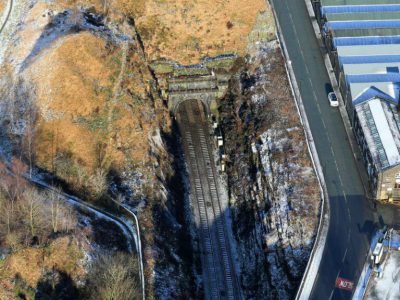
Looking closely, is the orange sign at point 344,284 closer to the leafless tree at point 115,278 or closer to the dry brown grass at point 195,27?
the leafless tree at point 115,278

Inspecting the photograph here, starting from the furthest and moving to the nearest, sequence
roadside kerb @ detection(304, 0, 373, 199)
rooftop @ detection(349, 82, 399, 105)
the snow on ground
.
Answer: rooftop @ detection(349, 82, 399, 105) < roadside kerb @ detection(304, 0, 373, 199) < the snow on ground

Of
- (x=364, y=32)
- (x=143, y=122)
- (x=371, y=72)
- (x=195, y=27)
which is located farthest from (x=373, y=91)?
(x=143, y=122)

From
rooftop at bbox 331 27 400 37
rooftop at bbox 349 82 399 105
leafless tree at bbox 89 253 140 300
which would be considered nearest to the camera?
leafless tree at bbox 89 253 140 300

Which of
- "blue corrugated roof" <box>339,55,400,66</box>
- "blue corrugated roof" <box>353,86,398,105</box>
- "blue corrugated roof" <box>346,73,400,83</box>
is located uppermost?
"blue corrugated roof" <box>339,55,400,66</box>

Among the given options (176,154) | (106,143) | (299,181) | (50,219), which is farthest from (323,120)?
(50,219)

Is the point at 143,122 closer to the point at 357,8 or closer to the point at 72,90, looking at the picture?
the point at 72,90

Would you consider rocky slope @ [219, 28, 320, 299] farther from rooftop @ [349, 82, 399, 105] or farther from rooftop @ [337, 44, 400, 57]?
rooftop @ [337, 44, 400, 57]

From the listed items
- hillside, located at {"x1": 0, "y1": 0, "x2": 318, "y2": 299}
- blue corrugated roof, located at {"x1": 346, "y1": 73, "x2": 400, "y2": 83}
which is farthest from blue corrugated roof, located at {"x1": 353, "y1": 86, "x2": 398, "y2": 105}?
hillside, located at {"x1": 0, "y1": 0, "x2": 318, "y2": 299}
